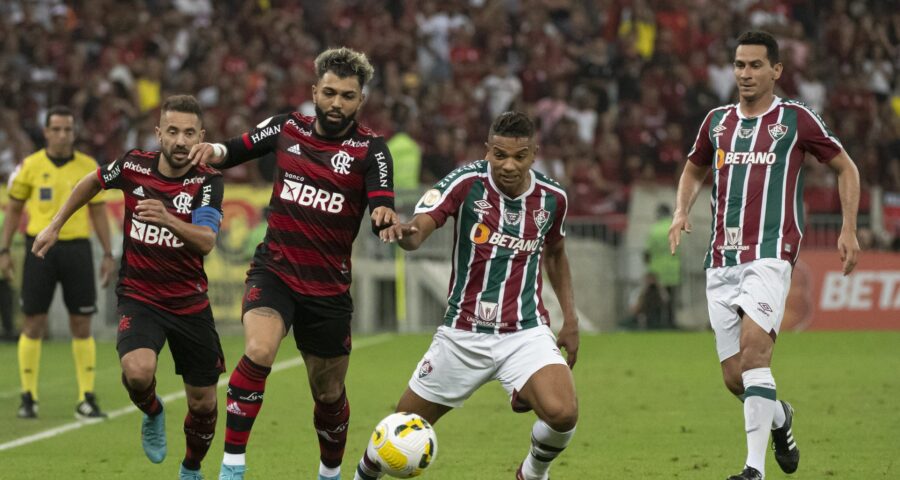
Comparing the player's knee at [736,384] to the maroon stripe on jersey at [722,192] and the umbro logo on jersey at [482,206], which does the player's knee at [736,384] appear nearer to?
the maroon stripe on jersey at [722,192]

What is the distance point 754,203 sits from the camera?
787cm

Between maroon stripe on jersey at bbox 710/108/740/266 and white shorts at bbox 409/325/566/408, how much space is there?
1429 mm

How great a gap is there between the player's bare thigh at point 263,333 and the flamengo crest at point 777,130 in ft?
9.97

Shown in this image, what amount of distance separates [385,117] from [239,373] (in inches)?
569

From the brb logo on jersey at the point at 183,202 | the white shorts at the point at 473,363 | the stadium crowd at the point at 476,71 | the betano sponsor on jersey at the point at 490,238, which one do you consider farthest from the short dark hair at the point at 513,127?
the stadium crowd at the point at 476,71

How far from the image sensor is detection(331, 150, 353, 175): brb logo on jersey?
7.55 metres

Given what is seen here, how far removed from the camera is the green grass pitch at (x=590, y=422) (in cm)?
863

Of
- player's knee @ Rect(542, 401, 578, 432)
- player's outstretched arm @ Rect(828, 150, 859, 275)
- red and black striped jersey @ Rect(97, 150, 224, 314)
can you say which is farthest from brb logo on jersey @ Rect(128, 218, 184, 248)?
player's outstretched arm @ Rect(828, 150, 859, 275)

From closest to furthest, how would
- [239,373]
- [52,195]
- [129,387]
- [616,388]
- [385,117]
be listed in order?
[239,373]
[129,387]
[52,195]
[616,388]
[385,117]

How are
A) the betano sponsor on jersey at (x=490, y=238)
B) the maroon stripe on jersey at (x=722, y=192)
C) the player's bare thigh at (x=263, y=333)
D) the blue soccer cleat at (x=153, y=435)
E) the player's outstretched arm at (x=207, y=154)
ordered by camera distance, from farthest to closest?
1. the blue soccer cleat at (x=153, y=435)
2. the maroon stripe on jersey at (x=722, y=192)
3. the player's outstretched arm at (x=207, y=154)
4. the betano sponsor on jersey at (x=490, y=238)
5. the player's bare thigh at (x=263, y=333)

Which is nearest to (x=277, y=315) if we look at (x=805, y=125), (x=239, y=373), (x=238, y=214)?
(x=239, y=373)

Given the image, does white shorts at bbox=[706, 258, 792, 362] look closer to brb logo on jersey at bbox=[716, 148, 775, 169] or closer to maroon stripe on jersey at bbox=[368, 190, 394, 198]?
brb logo on jersey at bbox=[716, 148, 775, 169]

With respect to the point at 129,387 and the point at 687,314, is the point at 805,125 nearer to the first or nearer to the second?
the point at 129,387

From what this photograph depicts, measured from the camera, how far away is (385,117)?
840 inches
